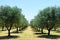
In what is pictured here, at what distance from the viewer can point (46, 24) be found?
153ft

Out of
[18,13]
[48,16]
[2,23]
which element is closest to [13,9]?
[18,13]

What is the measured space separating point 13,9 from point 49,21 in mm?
9772

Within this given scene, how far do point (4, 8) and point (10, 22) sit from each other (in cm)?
387

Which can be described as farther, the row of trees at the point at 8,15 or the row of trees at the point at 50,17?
the row of trees at the point at 50,17

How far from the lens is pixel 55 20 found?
44.6 meters

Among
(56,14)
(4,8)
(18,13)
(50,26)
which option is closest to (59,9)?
(56,14)

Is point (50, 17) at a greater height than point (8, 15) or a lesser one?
lesser

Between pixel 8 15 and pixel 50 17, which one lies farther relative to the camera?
pixel 50 17

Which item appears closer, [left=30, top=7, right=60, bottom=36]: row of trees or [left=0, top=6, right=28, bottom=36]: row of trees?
[left=0, top=6, right=28, bottom=36]: row of trees

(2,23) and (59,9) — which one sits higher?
(59,9)

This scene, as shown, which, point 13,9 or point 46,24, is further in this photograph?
point 46,24

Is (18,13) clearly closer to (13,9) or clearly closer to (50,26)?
(13,9)

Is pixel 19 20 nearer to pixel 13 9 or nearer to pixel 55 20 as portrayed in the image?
pixel 13 9

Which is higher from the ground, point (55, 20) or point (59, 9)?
point (59, 9)
